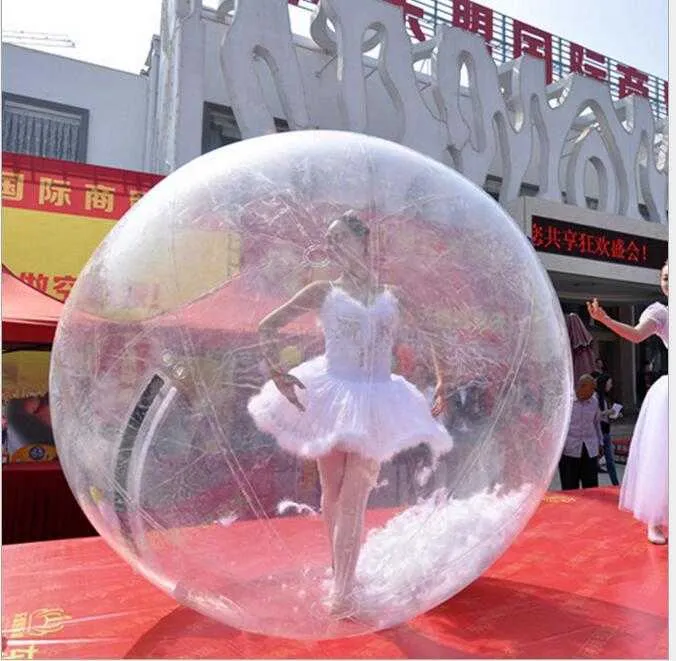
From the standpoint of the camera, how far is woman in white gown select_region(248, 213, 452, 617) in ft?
5.37

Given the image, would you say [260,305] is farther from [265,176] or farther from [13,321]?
[13,321]

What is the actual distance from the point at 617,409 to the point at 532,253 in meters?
5.13

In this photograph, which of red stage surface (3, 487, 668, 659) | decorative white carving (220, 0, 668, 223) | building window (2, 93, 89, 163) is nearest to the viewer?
red stage surface (3, 487, 668, 659)

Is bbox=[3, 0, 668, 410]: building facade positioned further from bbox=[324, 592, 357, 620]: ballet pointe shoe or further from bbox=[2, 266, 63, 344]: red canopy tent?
bbox=[324, 592, 357, 620]: ballet pointe shoe

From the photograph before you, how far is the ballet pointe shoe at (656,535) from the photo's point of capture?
3.03m

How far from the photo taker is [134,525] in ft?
5.69

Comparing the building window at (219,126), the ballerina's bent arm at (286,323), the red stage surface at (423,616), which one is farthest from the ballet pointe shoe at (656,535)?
the building window at (219,126)

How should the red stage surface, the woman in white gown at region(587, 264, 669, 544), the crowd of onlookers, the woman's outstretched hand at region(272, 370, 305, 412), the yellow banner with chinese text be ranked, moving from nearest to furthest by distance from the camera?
the woman's outstretched hand at region(272, 370, 305, 412) < the red stage surface < the woman in white gown at region(587, 264, 669, 544) < the crowd of onlookers < the yellow banner with chinese text

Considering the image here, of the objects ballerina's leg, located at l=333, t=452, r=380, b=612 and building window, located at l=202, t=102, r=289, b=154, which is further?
building window, located at l=202, t=102, r=289, b=154

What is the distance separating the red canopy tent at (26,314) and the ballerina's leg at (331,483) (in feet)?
10.3

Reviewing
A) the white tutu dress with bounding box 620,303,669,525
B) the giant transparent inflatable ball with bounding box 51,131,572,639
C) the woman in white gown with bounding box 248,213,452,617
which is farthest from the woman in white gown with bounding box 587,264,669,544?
the woman in white gown with bounding box 248,213,452,617

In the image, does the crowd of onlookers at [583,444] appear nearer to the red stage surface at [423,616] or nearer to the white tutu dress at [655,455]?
the white tutu dress at [655,455]

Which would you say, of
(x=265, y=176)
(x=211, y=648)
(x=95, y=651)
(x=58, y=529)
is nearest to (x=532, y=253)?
(x=265, y=176)

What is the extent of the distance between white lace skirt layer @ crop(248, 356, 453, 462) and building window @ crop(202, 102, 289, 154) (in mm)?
8728
